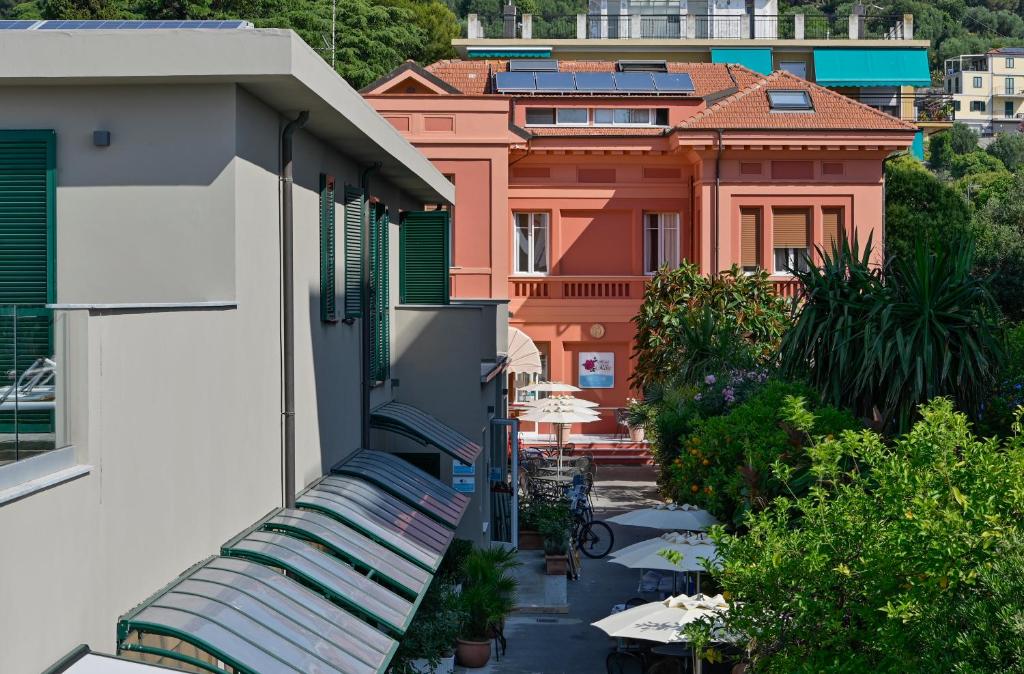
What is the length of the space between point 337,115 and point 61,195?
2748 millimetres

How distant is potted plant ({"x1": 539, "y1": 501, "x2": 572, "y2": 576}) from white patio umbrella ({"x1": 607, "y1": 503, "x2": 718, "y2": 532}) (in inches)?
154

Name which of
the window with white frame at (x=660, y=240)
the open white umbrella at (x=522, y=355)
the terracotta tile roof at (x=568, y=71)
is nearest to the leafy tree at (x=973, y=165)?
the terracotta tile roof at (x=568, y=71)

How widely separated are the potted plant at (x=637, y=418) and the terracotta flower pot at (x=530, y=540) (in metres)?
6.82

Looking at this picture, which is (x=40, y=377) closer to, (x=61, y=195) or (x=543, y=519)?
(x=61, y=195)

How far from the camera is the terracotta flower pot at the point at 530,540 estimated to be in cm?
2484

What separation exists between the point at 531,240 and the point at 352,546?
92.1 ft

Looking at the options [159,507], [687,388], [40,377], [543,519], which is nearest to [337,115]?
[159,507]

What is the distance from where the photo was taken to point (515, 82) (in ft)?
134

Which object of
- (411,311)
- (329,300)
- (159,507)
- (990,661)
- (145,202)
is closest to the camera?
(990,661)

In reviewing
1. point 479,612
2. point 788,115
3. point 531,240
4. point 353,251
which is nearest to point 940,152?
point 788,115

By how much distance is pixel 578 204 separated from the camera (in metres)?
38.3

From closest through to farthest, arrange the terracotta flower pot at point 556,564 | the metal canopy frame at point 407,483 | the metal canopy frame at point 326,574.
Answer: the metal canopy frame at point 326,574
the metal canopy frame at point 407,483
the terracotta flower pot at point 556,564

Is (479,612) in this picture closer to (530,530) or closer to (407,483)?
(407,483)

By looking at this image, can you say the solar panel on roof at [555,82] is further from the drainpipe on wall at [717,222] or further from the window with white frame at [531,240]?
the drainpipe on wall at [717,222]
